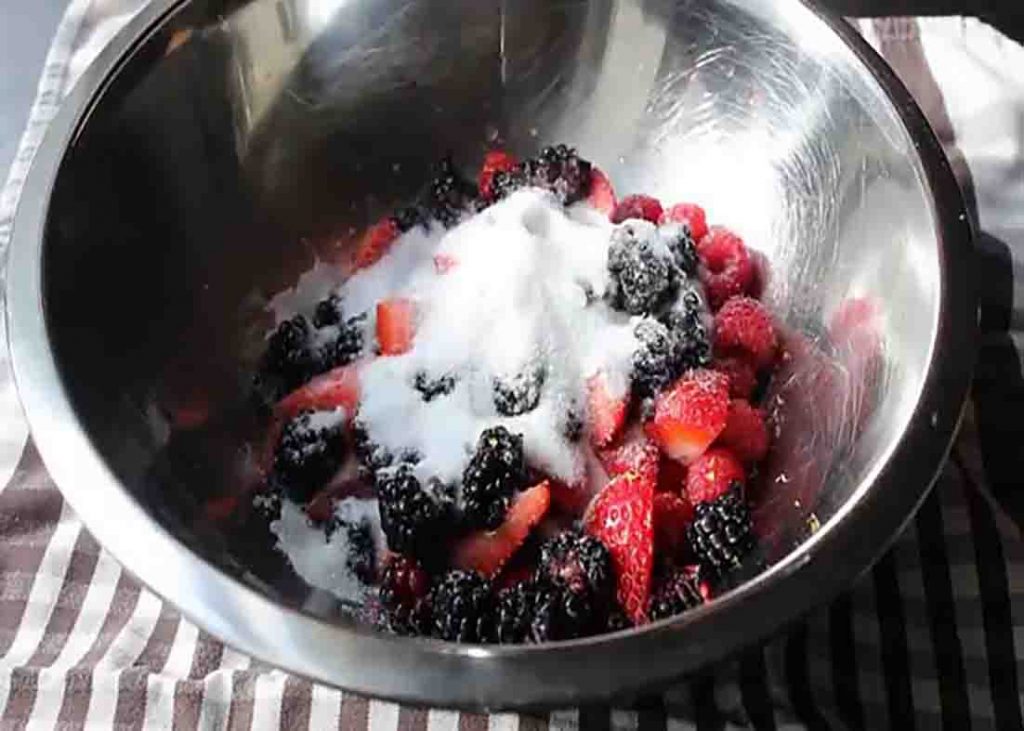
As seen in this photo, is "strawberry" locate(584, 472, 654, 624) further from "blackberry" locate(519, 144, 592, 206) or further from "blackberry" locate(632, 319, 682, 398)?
"blackberry" locate(519, 144, 592, 206)

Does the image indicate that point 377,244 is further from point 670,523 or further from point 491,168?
point 670,523

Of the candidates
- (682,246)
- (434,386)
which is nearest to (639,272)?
(682,246)

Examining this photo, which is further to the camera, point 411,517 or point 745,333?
point 745,333

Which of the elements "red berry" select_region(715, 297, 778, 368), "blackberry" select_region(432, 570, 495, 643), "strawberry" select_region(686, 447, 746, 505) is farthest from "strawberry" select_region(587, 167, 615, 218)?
"blackberry" select_region(432, 570, 495, 643)

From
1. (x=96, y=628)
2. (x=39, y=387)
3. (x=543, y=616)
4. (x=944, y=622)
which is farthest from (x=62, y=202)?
(x=944, y=622)

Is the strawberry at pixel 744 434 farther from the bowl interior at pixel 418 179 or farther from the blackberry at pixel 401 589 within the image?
the blackberry at pixel 401 589

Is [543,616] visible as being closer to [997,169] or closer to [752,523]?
[752,523]
